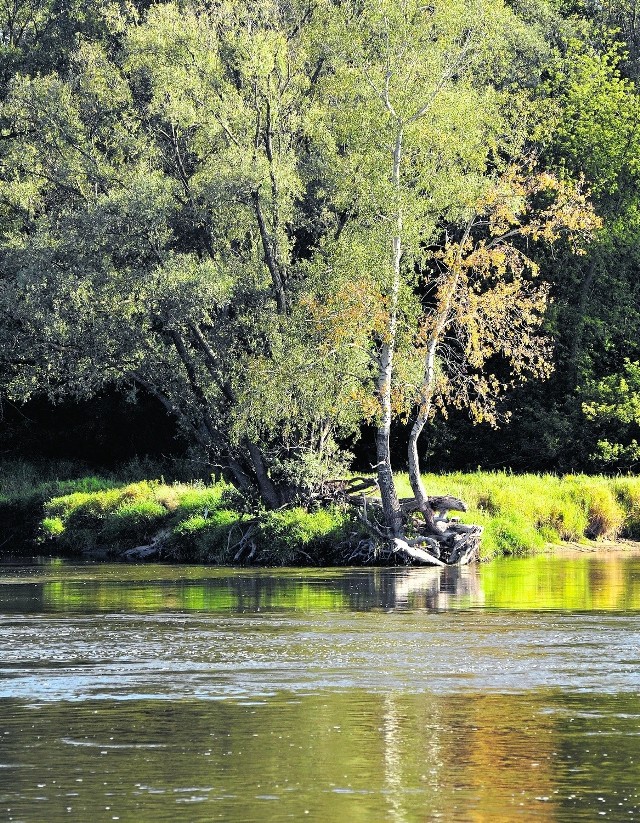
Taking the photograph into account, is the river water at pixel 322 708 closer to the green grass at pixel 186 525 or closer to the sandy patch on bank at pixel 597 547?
the green grass at pixel 186 525

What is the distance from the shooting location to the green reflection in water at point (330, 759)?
34.6 ft

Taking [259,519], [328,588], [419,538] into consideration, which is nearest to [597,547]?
[419,538]

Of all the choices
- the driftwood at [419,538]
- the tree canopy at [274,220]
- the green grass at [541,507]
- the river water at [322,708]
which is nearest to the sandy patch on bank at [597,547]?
the green grass at [541,507]

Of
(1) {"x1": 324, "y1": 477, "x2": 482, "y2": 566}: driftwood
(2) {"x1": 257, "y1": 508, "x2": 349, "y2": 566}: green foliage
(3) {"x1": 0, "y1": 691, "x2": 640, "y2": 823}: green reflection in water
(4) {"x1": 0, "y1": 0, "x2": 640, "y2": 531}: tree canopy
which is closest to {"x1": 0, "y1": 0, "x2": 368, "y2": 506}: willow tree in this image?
(4) {"x1": 0, "y1": 0, "x2": 640, "y2": 531}: tree canopy

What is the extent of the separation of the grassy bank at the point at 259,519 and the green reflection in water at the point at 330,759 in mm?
19620

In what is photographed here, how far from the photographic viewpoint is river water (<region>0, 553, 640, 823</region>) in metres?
10.8

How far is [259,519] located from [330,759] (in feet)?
76.5

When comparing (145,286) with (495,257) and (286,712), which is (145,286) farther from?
(286,712)

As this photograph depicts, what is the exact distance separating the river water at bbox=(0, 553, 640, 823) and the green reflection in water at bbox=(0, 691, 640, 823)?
3cm

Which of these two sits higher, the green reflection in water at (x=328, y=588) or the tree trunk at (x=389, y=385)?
the tree trunk at (x=389, y=385)

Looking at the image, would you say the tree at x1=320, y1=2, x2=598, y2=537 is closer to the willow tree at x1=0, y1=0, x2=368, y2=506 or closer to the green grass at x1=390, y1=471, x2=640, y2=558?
the willow tree at x1=0, y1=0, x2=368, y2=506

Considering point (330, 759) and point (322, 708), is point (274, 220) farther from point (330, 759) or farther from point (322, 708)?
point (330, 759)

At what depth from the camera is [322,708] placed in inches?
564

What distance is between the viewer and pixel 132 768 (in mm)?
11867
